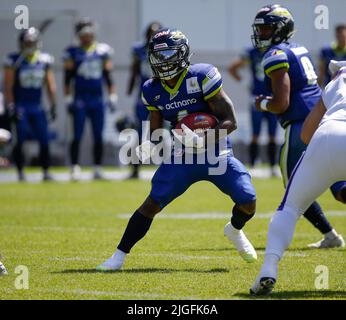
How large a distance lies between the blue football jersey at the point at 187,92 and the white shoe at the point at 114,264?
0.95 meters

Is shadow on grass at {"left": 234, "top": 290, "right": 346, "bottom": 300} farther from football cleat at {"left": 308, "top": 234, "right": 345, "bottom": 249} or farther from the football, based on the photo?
football cleat at {"left": 308, "top": 234, "right": 345, "bottom": 249}

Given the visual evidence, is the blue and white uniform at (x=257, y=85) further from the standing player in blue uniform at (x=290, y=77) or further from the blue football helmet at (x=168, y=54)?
the blue football helmet at (x=168, y=54)

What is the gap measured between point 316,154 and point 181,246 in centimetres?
249

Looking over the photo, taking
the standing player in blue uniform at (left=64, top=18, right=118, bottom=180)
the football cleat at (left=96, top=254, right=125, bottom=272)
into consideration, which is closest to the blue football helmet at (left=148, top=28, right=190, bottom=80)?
the football cleat at (left=96, top=254, right=125, bottom=272)

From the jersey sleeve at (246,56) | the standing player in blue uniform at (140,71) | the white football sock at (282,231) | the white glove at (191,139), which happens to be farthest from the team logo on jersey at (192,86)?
the jersey sleeve at (246,56)

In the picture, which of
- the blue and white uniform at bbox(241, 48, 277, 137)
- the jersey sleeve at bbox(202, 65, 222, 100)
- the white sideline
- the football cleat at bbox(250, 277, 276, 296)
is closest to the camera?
the football cleat at bbox(250, 277, 276, 296)

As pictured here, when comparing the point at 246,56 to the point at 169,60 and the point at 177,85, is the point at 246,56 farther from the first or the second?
the point at 169,60

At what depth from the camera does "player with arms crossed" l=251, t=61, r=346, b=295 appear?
4555 millimetres

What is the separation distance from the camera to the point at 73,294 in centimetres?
486

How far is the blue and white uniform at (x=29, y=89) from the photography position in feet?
43.6

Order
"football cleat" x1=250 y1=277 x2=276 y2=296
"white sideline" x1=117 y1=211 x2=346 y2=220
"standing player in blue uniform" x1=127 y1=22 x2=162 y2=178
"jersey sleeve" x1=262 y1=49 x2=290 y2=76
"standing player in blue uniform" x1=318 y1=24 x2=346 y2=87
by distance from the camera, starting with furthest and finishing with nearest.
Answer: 1. "standing player in blue uniform" x1=127 y1=22 x2=162 y2=178
2. "standing player in blue uniform" x1=318 y1=24 x2=346 y2=87
3. "white sideline" x1=117 y1=211 x2=346 y2=220
4. "jersey sleeve" x1=262 y1=49 x2=290 y2=76
5. "football cleat" x1=250 y1=277 x2=276 y2=296

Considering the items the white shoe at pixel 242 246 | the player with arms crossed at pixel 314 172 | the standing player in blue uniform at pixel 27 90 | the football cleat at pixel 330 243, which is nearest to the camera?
the player with arms crossed at pixel 314 172

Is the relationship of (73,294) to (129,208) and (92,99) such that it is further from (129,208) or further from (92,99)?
(92,99)

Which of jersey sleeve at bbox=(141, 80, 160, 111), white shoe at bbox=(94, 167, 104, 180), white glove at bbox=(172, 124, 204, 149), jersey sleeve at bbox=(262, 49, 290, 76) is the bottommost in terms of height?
white shoe at bbox=(94, 167, 104, 180)
